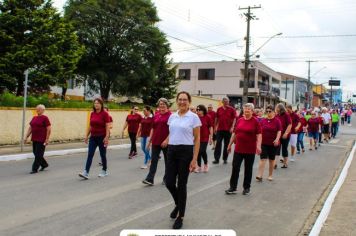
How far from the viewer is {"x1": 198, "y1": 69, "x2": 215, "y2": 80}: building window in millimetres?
61000

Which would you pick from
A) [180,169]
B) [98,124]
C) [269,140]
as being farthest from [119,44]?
[180,169]

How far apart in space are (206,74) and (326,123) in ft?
129

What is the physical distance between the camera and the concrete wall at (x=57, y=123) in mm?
16531

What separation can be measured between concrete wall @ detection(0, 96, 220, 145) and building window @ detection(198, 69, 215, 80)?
124 feet

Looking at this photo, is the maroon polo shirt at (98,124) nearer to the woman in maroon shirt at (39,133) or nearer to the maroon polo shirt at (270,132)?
the woman in maroon shirt at (39,133)

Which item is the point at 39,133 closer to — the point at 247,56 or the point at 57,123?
the point at 57,123

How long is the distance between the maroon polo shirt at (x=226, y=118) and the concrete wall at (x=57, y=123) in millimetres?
8352

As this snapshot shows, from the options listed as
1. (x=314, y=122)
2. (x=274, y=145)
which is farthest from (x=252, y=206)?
(x=314, y=122)

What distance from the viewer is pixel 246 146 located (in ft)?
28.1

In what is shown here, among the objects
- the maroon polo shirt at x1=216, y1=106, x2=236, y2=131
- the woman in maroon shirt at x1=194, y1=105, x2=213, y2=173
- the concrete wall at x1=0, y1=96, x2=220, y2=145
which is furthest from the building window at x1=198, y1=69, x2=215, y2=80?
the woman in maroon shirt at x1=194, y1=105, x2=213, y2=173

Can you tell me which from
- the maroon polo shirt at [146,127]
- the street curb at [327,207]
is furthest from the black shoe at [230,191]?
the maroon polo shirt at [146,127]

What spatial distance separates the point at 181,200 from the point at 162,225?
1.51ft

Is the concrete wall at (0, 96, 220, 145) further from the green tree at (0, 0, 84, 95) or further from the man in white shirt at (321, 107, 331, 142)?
the man in white shirt at (321, 107, 331, 142)

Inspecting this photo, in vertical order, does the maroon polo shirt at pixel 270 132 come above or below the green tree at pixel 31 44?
below
